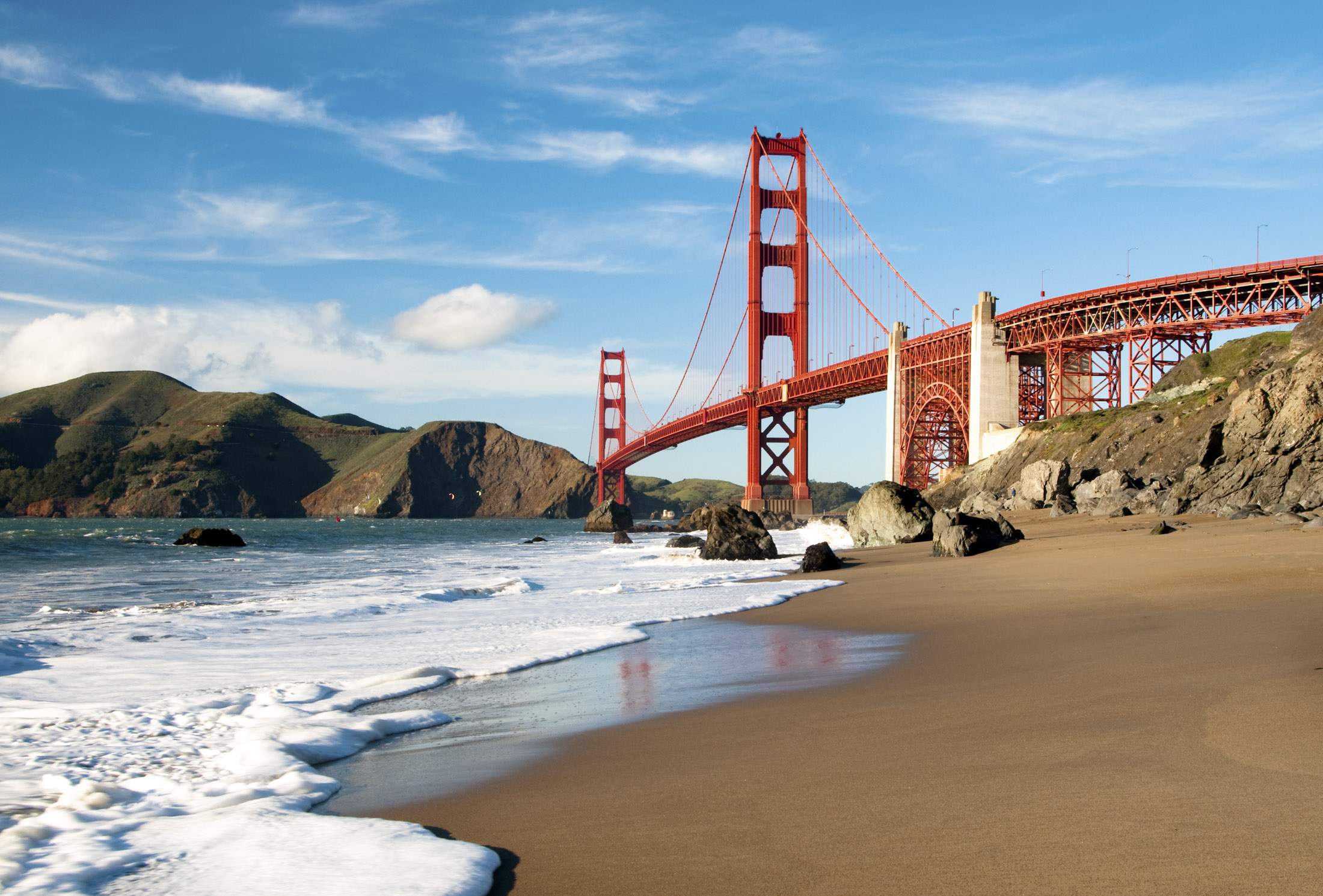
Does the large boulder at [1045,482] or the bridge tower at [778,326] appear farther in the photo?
the bridge tower at [778,326]

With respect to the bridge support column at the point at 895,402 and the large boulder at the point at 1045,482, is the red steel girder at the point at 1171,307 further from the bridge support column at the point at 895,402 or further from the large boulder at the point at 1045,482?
the large boulder at the point at 1045,482

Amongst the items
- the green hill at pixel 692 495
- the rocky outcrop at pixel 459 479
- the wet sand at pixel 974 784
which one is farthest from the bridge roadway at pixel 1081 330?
the rocky outcrop at pixel 459 479

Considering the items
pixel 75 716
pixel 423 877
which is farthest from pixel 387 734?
pixel 423 877

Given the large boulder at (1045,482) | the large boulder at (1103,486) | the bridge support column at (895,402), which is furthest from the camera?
the bridge support column at (895,402)

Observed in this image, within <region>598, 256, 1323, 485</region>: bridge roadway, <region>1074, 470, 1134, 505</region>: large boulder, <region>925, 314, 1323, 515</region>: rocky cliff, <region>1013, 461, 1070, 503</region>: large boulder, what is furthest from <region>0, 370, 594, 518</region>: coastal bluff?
<region>1074, 470, 1134, 505</region>: large boulder

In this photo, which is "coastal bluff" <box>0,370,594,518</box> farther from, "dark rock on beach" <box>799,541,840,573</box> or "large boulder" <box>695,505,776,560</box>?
"dark rock on beach" <box>799,541,840,573</box>

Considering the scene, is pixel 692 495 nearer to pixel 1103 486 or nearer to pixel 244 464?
pixel 244 464

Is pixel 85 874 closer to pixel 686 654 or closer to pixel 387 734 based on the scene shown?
pixel 387 734
